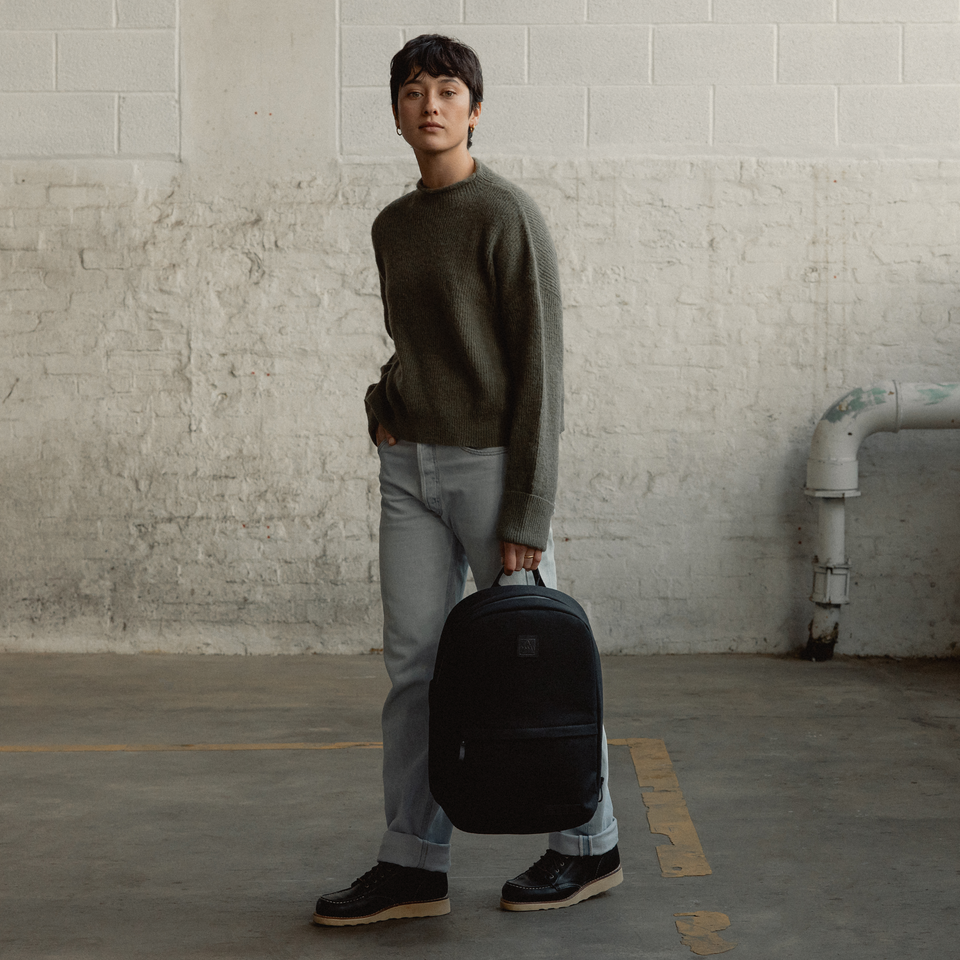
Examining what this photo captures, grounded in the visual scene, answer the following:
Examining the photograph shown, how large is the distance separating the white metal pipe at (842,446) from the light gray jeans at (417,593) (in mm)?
2529

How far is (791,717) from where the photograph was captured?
364 centimetres

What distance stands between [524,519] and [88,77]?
3525 millimetres

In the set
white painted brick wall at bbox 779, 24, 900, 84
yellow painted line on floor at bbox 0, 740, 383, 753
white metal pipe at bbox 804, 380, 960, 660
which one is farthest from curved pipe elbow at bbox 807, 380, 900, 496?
yellow painted line on floor at bbox 0, 740, 383, 753

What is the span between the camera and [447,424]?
205 cm

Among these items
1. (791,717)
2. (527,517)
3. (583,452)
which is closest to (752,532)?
(583,452)

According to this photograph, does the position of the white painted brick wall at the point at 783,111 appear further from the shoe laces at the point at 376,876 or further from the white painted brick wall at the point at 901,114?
the shoe laces at the point at 376,876

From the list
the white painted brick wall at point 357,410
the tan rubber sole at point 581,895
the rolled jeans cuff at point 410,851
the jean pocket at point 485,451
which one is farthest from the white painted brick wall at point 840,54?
the rolled jeans cuff at point 410,851

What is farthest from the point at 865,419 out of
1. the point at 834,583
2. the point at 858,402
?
the point at 834,583

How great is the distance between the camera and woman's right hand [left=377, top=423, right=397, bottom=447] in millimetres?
2139

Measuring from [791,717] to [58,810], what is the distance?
7.41ft

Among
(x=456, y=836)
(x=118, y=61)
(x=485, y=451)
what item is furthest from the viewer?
(x=118, y=61)

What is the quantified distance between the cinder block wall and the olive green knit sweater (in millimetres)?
2569

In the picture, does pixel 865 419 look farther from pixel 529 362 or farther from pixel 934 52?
pixel 529 362

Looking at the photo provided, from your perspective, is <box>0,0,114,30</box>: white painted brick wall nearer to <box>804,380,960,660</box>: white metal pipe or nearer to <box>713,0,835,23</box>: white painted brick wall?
<box>713,0,835,23</box>: white painted brick wall
